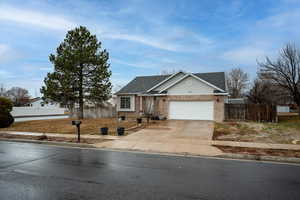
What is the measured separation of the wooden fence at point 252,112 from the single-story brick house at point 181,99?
107 cm

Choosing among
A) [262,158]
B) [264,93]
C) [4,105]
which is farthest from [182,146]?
[264,93]

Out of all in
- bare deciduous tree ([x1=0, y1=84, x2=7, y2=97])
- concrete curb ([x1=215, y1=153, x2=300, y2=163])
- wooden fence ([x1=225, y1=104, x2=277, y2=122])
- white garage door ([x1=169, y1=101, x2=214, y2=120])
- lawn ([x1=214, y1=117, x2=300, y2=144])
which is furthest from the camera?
bare deciduous tree ([x1=0, y1=84, x2=7, y2=97])

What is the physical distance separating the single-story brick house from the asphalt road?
508 inches

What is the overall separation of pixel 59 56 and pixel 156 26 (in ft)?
38.2

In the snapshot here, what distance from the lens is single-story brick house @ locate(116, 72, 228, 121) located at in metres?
18.8

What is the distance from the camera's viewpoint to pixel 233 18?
16812 millimetres

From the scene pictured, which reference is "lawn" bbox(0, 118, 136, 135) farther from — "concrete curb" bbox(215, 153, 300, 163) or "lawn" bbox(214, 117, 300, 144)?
"concrete curb" bbox(215, 153, 300, 163)

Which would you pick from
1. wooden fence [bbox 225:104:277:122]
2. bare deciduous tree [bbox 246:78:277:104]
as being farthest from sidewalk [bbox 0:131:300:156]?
bare deciduous tree [bbox 246:78:277:104]

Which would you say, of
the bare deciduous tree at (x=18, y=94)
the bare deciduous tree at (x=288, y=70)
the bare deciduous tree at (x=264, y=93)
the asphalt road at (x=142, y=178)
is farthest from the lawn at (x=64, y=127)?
the bare deciduous tree at (x=18, y=94)

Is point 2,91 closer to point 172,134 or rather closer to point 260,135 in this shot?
point 172,134

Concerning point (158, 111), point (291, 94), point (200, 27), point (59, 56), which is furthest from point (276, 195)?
point (291, 94)

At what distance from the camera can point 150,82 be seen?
25109 millimetres

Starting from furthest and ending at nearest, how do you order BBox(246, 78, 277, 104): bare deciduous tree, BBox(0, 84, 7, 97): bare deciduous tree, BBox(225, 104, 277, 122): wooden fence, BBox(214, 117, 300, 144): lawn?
BBox(0, 84, 7, 97): bare deciduous tree → BBox(246, 78, 277, 104): bare deciduous tree → BBox(225, 104, 277, 122): wooden fence → BBox(214, 117, 300, 144): lawn

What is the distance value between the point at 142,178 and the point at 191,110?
51.2 ft
